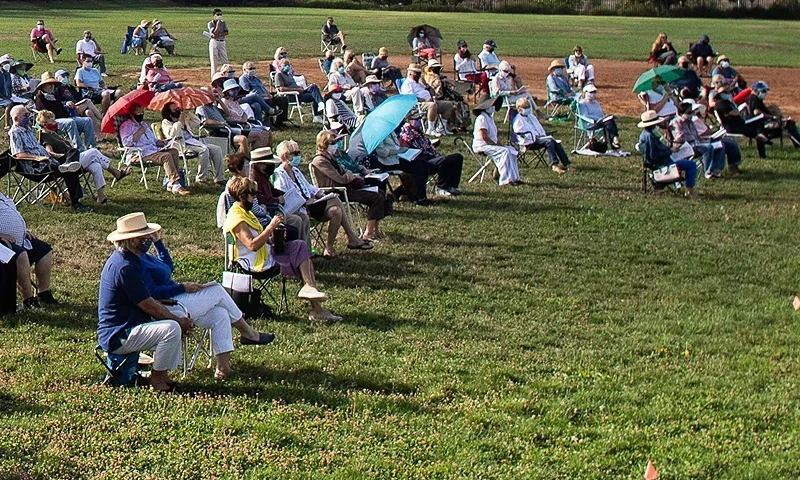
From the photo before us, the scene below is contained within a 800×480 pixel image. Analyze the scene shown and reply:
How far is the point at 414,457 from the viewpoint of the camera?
23.3 ft

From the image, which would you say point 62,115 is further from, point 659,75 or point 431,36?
point 431,36

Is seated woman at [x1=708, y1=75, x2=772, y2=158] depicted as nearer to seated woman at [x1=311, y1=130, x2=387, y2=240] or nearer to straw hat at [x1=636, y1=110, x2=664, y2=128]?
straw hat at [x1=636, y1=110, x2=664, y2=128]

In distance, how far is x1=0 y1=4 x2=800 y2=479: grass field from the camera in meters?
7.11

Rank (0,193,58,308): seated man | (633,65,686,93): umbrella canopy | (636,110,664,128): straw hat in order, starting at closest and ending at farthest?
1. (0,193,58,308): seated man
2. (636,110,664,128): straw hat
3. (633,65,686,93): umbrella canopy

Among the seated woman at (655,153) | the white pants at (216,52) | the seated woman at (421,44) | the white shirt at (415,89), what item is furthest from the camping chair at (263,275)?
the seated woman at (421,44)

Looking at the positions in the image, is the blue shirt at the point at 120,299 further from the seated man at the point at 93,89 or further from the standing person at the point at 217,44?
the standing person at the point at 217,44

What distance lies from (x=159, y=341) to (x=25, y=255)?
2875 millimetres

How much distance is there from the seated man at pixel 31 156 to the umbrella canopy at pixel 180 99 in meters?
1.87

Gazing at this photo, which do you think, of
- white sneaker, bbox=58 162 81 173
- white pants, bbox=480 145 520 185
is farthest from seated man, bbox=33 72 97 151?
white pants, bbox=480 145 520 185

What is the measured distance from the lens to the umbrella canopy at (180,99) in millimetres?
15867

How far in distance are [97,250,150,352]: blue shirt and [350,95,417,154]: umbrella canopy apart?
6434 mm

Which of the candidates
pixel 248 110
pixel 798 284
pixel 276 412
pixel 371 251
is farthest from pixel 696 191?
pixel 276 412

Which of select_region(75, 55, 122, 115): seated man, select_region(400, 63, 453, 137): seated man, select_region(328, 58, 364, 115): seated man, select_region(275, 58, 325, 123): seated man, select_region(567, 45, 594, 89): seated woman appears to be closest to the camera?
select_region(400, 63, 453, 137): seated man

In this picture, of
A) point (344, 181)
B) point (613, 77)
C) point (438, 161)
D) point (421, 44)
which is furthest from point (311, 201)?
point (613, 77)
